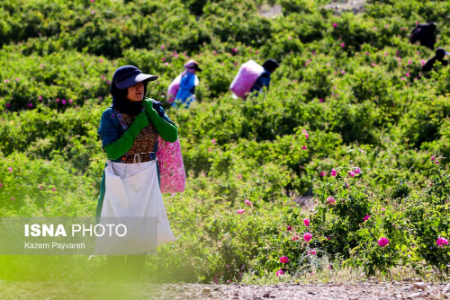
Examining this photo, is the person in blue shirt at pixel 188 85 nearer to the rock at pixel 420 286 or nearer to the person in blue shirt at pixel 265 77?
the person in blue shirt at pixel 265 77

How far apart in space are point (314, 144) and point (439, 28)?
7.55 metres

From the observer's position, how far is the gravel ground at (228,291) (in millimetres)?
3701

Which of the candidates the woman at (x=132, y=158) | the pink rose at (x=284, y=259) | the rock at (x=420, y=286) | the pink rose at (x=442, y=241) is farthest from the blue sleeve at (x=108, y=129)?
the pink rose at (x=442, y=241)

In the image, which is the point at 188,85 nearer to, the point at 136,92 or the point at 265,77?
the point at 265,77

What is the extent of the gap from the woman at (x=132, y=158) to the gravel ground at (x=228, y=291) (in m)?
0.44

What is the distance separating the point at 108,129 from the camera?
13.7 ft

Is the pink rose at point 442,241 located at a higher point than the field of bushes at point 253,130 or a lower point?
lower

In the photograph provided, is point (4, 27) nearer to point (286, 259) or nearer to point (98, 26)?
point (98, 26)

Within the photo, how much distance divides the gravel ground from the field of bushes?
43cm

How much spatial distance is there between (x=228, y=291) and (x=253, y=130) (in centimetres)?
453

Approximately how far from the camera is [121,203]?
424 cm

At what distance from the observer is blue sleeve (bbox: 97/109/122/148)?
417 cm

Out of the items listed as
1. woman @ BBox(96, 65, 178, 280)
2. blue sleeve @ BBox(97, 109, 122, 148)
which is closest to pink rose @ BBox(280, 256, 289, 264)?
woman @ BBox(96, 65, 178, 280)

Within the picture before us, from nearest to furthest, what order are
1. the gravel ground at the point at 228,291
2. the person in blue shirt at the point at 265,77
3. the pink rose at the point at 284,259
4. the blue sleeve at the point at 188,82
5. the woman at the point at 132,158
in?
the gravel ground at the point at 228,291
the woman at the point at 132,158
the pink rose at the point at 284,259
the person in blue shirt at the point at 265,77
the blue sleeve at the point at 188,82
